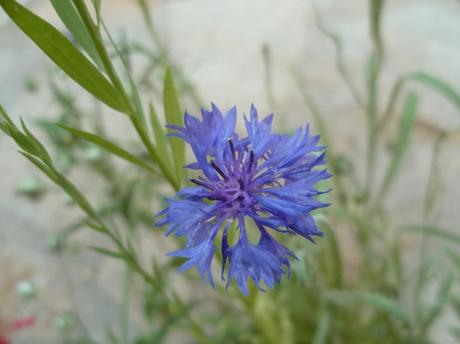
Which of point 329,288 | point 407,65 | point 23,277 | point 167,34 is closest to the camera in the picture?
point 329,288

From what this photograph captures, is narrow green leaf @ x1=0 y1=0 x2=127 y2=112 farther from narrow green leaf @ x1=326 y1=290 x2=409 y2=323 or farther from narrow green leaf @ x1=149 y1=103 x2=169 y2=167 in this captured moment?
narrow green leaf @ x1=326 y1=290 x2=409 y2=323

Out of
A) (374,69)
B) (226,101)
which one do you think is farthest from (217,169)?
(226,101)

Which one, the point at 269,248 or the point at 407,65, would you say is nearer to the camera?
the point at 269,248

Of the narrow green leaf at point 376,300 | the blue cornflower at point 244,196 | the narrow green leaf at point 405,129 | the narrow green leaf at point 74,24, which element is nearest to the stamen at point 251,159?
the blue cornflower at point 244,196

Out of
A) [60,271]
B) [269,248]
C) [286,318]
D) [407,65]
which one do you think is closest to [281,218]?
[269,248]

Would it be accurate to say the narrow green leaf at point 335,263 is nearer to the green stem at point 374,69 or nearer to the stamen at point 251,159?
the green stem at point 374,69

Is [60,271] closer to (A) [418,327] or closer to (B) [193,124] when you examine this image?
(A) [418,327]

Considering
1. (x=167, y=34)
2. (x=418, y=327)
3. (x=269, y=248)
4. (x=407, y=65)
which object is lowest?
(x=418, y=327)
